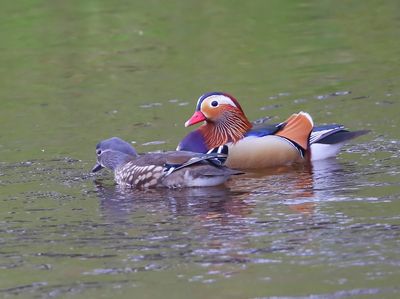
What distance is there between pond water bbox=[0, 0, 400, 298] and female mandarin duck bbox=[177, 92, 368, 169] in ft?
0.62

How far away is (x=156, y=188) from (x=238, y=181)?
720 mm

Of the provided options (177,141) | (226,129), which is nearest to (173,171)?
(226,129)

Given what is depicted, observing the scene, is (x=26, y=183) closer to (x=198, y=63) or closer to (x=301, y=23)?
(x=198, y=63)

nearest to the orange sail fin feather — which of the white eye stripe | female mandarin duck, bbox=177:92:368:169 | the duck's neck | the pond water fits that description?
female mandarin duck, bbox=177:92:368:169

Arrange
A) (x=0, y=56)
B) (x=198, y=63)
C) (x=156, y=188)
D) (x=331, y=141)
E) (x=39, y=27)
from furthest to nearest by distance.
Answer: (x=39, y=27), (x=0, y=56), (x=198, y=63), (x=331, y=141), (x=156, y=188)

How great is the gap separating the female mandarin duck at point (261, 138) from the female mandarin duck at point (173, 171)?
0.47 m

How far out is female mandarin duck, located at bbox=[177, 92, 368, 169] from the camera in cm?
1072

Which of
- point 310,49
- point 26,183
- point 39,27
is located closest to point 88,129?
point 26,183

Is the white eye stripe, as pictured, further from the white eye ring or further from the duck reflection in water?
the duck reflection in water

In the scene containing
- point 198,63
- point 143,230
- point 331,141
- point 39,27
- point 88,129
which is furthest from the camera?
point 39,27

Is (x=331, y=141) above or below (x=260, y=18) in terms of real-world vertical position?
below

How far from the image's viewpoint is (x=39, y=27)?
17.5 m

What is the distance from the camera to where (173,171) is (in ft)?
32.6

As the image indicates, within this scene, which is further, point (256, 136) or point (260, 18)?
point (260, 18)
